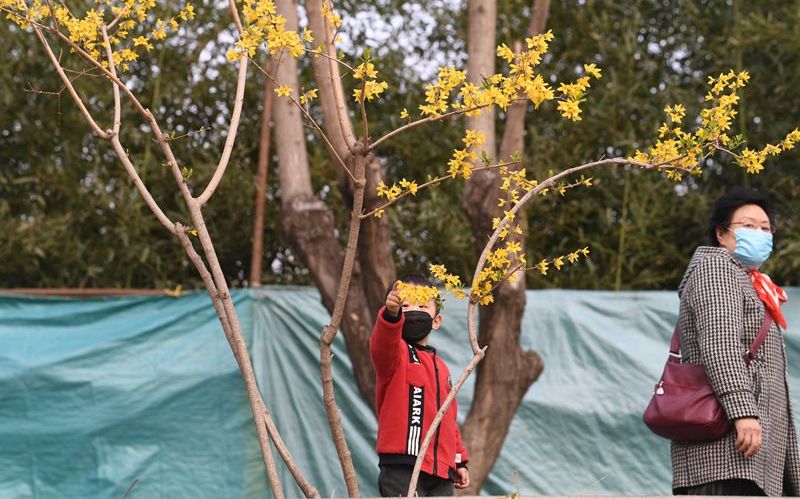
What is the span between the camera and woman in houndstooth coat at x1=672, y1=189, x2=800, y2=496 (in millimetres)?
3123

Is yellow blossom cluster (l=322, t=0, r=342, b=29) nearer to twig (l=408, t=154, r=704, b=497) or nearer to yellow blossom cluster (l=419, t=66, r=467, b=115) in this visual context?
yellow blossom cluster (l=419, t=66, r=467, b=115)

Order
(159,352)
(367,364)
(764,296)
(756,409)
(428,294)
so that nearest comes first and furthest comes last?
(428,294) < (756,409) < (764,296) < (367,364) < (159,352)

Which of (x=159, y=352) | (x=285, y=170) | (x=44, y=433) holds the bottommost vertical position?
(x=44, y=433)

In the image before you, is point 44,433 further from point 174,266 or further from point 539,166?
point 539,166

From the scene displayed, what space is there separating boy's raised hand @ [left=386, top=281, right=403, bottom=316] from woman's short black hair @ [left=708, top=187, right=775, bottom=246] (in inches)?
44.0

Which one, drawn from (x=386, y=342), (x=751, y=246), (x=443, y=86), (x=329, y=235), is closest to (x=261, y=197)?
(x=329, y=235)

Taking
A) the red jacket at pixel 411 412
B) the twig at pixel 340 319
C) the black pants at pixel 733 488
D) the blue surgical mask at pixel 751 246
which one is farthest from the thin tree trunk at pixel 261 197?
the twig at pixel 340 319

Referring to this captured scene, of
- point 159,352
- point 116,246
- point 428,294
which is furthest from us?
point 116,246

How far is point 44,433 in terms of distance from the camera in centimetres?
499

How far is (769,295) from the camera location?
3.34 meters

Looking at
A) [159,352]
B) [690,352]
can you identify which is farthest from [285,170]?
[690,352]

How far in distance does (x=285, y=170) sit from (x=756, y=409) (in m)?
2.54

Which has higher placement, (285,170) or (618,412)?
(285,170)

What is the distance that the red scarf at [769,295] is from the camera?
→ 3.33 metres
